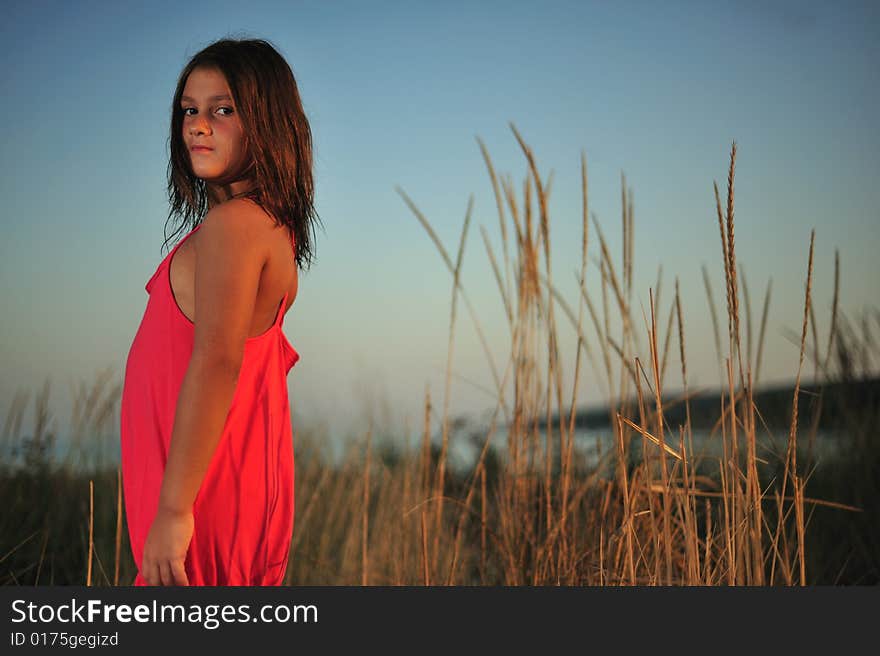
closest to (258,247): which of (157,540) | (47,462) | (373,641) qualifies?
(157,540)

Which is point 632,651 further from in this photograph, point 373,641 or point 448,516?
point 448,516

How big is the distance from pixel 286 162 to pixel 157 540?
543 mm

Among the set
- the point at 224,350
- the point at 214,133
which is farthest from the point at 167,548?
the point at 214,133

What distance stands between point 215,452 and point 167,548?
0.13 metres

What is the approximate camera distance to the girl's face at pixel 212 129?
3.42 ft

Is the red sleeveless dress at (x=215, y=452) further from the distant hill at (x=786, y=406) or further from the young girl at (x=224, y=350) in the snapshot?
the distant hill at (x=786, y=406)

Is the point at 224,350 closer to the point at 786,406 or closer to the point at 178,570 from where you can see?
the point at 178,570

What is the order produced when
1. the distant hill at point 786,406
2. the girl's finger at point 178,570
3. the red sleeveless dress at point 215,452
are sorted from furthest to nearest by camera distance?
the distant hill at point 786,406
the red sleeveless dress at point 215,452
the girl's finger at point 178,570

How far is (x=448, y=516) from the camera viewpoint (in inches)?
115

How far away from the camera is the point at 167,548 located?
87cm

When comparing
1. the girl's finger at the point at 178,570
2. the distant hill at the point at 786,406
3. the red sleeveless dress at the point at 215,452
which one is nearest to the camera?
the girl's finger at the point at 178,570

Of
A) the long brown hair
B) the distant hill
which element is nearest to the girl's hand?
the long brown hair

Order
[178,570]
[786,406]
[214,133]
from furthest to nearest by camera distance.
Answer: [786,406], [214,133], [178,570]

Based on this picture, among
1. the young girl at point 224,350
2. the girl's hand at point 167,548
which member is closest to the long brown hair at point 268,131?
the young girl at point 224,350
